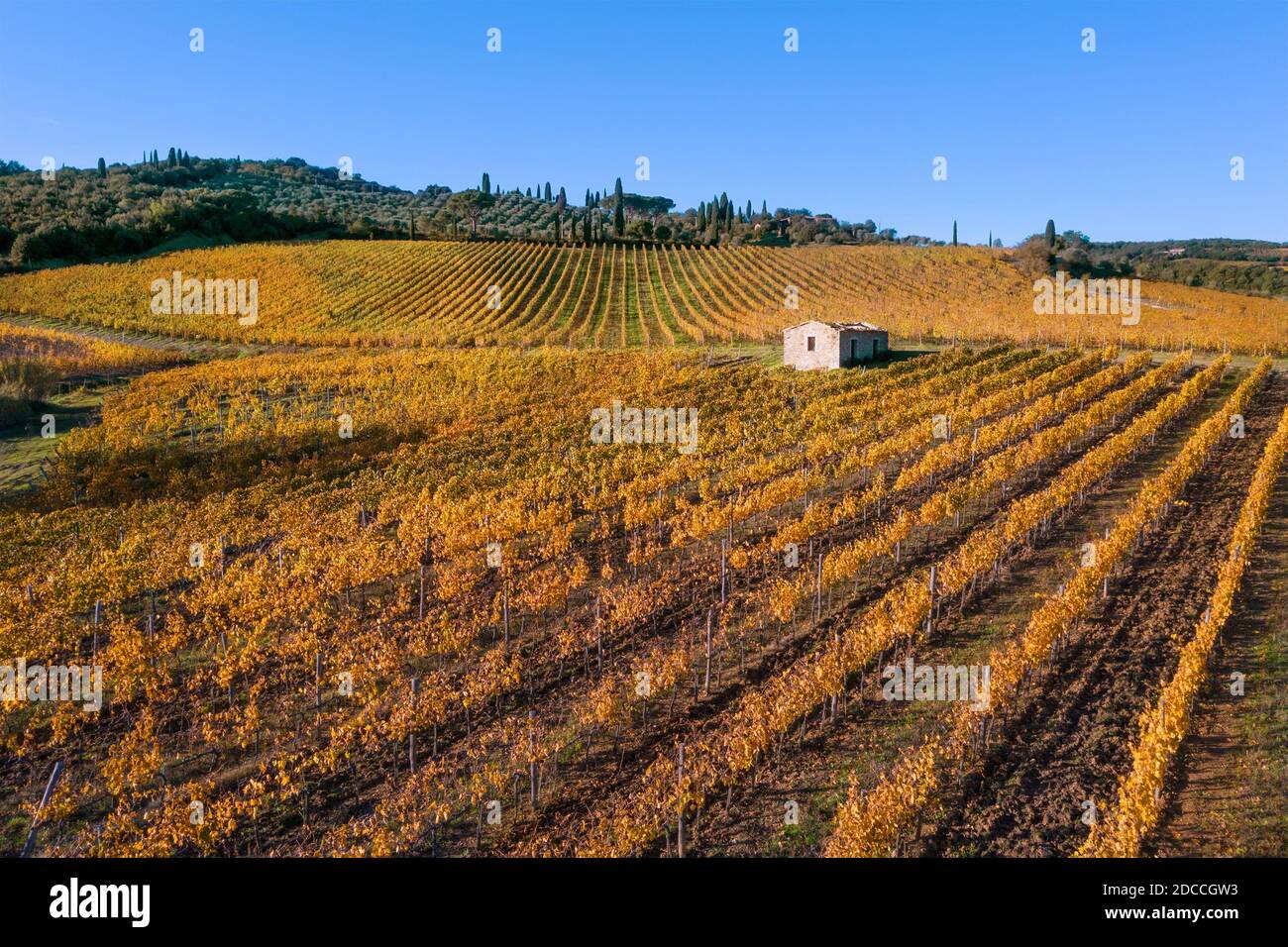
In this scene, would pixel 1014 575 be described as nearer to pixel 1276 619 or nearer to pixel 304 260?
pixel 1276 619

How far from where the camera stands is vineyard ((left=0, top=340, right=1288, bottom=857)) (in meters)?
13.7

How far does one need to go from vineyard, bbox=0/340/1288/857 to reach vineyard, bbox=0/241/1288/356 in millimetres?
19495

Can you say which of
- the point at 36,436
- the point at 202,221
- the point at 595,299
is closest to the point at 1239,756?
the point at 36,436

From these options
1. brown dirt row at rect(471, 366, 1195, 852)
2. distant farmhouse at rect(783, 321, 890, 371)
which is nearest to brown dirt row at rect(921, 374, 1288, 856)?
brown dirt row at rect(471, 366, 1195, 852)

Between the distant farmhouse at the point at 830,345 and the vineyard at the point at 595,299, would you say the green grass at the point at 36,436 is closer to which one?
the vineyard at the point at 595,299

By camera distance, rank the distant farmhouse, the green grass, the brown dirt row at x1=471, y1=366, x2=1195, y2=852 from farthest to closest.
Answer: the distant farmhouse < the green grass < the brown dirt row at x1=471, y1=366, x2=1195, y2=852

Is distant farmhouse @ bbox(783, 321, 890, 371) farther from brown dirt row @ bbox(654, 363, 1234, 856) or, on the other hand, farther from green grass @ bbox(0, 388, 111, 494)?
green grass @ bbox(0, 388, 111, 494)

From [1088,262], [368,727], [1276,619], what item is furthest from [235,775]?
[1088,262]

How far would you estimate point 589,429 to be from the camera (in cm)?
3816

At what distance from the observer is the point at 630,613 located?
20.1 metres

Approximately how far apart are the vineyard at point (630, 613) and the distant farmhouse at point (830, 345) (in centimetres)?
278

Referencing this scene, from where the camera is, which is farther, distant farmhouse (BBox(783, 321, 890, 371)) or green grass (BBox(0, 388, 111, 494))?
distant farmhouse (BBox(783, 321, 890, 371))

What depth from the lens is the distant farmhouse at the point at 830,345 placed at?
4759 cm

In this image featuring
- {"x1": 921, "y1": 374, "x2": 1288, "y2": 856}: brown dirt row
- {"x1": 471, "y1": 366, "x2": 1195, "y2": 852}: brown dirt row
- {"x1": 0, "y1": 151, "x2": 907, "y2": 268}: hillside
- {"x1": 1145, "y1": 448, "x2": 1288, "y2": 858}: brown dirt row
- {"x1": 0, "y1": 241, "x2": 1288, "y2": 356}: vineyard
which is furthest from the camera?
{"x1": 0, "y1": 151, "x2": 907, "y2": 268}: hillside
